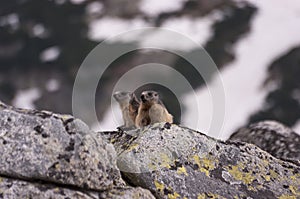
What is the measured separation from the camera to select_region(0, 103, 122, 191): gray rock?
826 centimetres

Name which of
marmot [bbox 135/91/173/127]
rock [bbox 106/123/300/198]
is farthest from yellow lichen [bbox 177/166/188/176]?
marmot [bbox 135/91/173/127]

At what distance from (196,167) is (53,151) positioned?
2653 millimetres

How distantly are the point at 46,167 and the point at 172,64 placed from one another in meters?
49.9

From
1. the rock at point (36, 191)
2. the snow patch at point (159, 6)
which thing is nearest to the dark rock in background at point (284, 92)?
the snow patch at point (159, 6)

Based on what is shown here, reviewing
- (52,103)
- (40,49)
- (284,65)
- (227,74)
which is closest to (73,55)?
(40,49)

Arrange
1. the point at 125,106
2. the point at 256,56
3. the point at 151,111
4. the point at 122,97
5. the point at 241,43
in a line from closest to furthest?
the point at 151,111 → the point at 125,106 → the point at 122,97 → the point at 256,56 → the point at 241,43

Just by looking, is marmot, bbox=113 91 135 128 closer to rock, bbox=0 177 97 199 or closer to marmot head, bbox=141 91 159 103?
marmot head, bbox=141 91 159 103

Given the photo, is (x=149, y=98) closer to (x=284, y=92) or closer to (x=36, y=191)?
(x=36, y=191)

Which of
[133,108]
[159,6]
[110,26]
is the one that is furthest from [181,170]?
[159,6]

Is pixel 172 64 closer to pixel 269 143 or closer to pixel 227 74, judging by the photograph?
pixel 227 74

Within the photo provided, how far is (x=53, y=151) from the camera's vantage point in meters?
8.37

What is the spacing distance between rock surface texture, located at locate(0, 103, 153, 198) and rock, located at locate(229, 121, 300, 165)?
6.86 metres

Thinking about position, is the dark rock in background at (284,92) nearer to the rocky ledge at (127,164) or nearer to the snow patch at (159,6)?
the snow patch at (159,6)

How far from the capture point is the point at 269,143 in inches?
619
